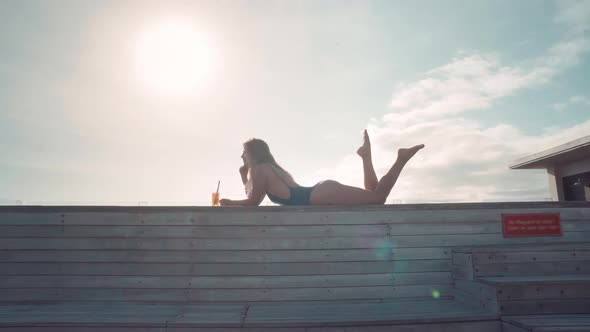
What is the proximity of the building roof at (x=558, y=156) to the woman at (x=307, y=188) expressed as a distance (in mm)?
4510

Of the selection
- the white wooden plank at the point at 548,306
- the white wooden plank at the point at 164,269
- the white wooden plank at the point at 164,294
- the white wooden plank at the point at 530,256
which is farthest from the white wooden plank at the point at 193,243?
the white wooden plank at the point at 548,306

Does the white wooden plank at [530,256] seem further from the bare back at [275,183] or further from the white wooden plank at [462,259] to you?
the bare back at [275,183]

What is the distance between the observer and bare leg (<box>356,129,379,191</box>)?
4391 millimetres

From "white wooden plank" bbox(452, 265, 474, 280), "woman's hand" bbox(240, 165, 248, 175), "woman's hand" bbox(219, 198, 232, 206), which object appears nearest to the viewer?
"white wooden plank" bbox(452, 265, 474, 280)

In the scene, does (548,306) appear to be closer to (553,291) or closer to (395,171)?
(553,291)

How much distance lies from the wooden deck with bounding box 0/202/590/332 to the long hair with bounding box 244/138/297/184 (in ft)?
2.27

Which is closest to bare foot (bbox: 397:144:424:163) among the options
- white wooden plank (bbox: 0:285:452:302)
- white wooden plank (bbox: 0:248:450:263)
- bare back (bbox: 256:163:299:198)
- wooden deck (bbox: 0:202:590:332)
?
wooden deck (bbox: 0:202:590:332)

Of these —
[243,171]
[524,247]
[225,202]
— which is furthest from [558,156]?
[225,202]

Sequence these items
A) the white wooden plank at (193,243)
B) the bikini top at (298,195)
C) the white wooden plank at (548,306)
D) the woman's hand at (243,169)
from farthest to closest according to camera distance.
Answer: the woman's hand at (243,169) → the bikini top at (298,195) → the white wooden plank at (193,243) → the white wooden plank at (548,306)

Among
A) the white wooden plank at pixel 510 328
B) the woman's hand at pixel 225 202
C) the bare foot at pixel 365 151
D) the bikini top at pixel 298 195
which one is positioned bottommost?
the white wooden plank at pixel 510 328

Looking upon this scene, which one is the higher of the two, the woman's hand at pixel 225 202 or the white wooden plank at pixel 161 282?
the woman's hand at pixel 225 202

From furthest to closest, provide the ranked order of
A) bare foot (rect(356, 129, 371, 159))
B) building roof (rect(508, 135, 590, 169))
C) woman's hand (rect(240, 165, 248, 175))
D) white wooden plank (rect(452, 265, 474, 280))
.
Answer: building roof (rect(508, 135, 590, 169)) → woman's hand (rect(240, 165, 248, 175)) → bare foot (rect(356, 129, 371, 159)) → white wooden plank (rect(452, 265, 474, 280))

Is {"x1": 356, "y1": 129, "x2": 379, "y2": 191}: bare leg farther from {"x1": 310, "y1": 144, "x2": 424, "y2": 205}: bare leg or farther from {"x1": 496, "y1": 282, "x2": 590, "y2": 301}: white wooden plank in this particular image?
{"x1": 496, "y1": 282, "x2": 590, "y2": 301}: white wooden plank

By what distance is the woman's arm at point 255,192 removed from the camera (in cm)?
411
